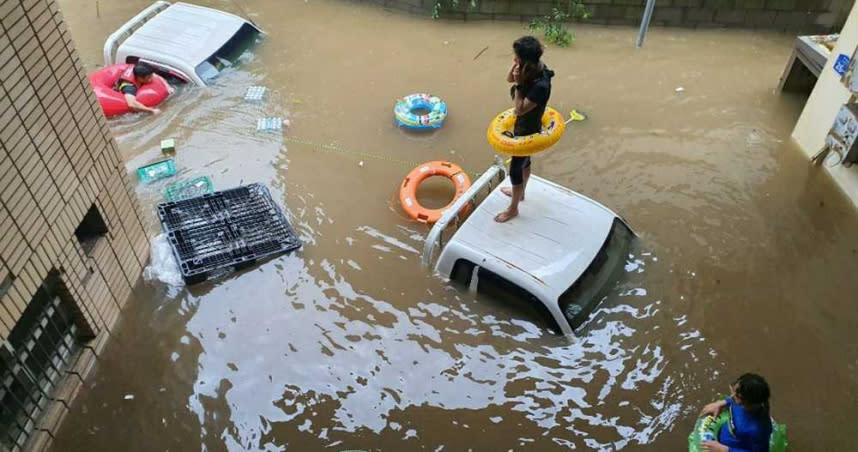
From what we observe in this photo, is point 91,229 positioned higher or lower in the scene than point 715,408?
higher

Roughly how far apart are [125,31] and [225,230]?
17.3 feet

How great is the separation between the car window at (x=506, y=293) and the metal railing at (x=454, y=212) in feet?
1.25

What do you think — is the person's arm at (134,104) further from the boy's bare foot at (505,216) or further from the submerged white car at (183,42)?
the boy's bare foot at (505,216)

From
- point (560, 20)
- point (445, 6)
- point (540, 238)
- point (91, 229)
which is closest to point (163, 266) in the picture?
point (91, 229)

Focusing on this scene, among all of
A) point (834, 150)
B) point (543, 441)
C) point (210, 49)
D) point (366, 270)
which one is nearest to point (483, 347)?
point (543, 441)

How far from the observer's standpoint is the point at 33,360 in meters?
4.93

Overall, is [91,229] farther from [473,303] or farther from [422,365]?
[473,303]

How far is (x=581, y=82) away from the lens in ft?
32.5

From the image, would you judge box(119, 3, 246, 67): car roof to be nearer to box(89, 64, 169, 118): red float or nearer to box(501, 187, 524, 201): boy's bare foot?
box(89, 64, 169, 118): red float

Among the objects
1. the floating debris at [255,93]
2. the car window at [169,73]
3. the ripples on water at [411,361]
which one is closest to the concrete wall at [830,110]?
the ripples on water at [411,361]

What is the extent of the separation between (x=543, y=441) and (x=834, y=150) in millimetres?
5653

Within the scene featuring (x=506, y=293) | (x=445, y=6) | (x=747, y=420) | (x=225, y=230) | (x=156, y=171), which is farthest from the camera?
(x=445, y=6)

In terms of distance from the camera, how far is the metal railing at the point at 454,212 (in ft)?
20.3

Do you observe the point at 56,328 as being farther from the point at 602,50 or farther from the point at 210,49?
the point at 602,50
